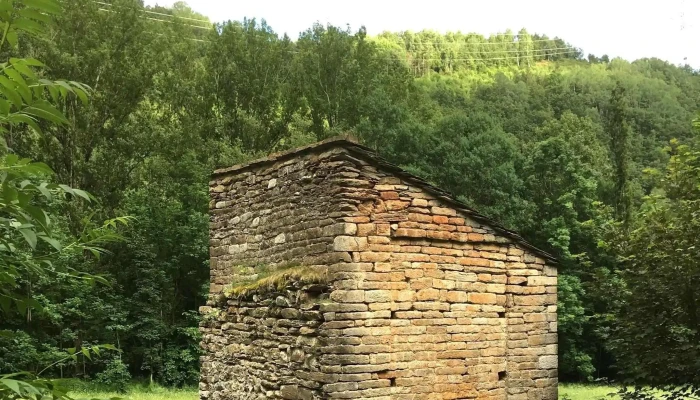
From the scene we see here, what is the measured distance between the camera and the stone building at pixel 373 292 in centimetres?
622

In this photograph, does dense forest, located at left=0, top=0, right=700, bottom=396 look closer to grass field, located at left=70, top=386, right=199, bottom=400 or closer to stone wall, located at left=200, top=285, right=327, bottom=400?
grass field, located at left=70, top=386, right=199, bottom=400

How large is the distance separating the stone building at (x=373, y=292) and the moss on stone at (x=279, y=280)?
0.05 ft

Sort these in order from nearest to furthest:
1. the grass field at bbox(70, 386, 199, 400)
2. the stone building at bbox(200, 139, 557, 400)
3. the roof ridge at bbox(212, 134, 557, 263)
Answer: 1. the stone building at bbox(200, 139, 557, 400)
2. the roof ridge at bbox(212, 134, 557, 263)
3. the grass field at bbox(70, 386, 199, 400)

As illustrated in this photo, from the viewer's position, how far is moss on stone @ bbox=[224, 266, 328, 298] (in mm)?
6367

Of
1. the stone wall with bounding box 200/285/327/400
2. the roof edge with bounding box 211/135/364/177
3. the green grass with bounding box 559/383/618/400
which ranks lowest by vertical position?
the green grass with bounding box 559/383/618/400

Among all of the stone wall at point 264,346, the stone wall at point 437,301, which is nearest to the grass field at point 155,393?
the stone wall at point 264,346

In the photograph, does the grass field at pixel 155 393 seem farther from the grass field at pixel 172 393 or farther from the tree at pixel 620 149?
the tree at pixel 620 149

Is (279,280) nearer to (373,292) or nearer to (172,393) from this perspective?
(373,292)

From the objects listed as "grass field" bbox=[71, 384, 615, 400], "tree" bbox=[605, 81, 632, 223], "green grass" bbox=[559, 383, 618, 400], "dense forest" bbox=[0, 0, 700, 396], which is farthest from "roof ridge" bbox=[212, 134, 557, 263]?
"tree" bbox=[605, 81, 632, 223]

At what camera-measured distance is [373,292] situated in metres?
6.27

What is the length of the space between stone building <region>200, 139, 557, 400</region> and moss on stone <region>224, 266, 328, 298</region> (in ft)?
0.05

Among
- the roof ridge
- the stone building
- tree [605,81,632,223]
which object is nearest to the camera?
the stone building

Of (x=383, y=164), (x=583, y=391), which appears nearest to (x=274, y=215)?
(x=383, y=164)

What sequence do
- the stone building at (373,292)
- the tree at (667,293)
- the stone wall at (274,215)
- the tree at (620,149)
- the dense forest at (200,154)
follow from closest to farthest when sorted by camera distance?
the stone building at (373,292)
the stone wall at (274,215)
the tree at (667,293)
the dense forest at (200,154)
the tree at (620,149)
